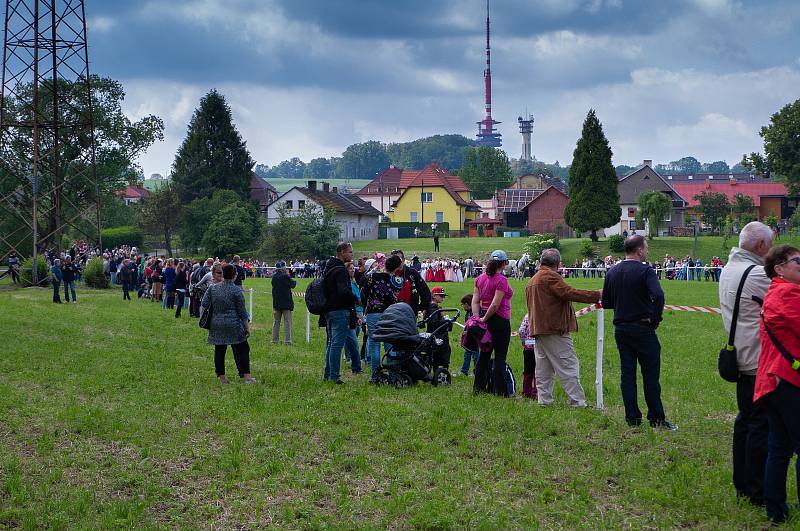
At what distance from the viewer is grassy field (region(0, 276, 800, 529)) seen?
22.3 ft

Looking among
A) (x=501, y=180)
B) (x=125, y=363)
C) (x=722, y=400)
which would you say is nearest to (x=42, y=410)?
(x=125, y=363)

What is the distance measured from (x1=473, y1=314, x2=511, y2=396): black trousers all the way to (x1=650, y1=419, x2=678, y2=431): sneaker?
95.7 inches

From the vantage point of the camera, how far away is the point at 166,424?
32.5 ft

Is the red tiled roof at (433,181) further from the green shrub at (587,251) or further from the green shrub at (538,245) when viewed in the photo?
the green shrub at (587,251)

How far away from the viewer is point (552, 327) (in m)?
10.4

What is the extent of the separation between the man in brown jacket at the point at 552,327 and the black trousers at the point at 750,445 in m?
3.24

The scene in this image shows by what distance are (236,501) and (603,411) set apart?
16.1 ft

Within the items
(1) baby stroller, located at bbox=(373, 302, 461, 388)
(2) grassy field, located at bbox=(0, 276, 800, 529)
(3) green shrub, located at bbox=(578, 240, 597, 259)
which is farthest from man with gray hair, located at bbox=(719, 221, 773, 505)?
(3) green shrub, located at bbox=(578, 240, 597, 259)

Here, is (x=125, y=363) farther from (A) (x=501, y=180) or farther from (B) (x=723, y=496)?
(A) (x=501, y=180)

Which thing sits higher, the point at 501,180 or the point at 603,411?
the point at 501,180

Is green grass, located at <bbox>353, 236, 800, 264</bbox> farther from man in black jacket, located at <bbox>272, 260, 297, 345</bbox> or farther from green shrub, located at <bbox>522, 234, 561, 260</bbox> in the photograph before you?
man in black jacket, located at <bbox>272, 260, 297, 345</bbox>

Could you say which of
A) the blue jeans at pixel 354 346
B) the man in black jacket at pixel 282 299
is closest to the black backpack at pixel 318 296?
the blue jeans at pixel 354 346

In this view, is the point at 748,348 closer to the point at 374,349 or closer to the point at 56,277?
the point at 374,349

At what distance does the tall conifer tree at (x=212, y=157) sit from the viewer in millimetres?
81312
